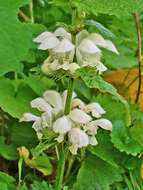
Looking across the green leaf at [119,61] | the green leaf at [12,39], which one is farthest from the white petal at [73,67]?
the green leaf at [119,61]

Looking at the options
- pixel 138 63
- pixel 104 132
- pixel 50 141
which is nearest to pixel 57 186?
pixel 50 141

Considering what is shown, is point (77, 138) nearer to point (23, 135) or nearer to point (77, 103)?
point (77, 103)

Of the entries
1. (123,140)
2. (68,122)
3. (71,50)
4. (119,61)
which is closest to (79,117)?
(68,122)

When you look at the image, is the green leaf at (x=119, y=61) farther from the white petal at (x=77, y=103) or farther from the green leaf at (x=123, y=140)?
the white petal at (x=77, y=103)

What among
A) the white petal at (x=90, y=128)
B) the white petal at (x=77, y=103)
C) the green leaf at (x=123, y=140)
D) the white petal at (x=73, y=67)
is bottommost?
the green leaf at (x=123, y=140)

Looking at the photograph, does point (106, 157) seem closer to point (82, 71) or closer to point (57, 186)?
point (57, 186)

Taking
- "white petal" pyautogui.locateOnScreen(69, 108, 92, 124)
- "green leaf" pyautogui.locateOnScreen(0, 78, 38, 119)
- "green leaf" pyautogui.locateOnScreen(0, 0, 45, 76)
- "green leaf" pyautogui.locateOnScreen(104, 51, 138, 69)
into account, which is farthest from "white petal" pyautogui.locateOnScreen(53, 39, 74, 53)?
"green leaf" pyautogui.locateOnScreen(104, 51, 138, 69)

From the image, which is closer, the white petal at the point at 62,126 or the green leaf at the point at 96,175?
the white petal at the point at 62,126
